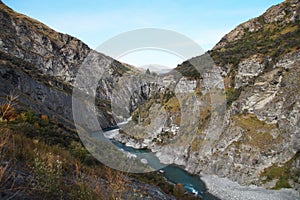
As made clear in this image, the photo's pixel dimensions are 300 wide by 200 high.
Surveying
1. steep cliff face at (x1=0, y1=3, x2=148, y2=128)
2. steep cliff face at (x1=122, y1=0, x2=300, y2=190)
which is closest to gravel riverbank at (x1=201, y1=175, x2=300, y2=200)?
steep cliff face at (x1=122, y1=0, x2=300, y2=190)

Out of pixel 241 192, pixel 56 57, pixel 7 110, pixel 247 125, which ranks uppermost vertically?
pixel 56 57

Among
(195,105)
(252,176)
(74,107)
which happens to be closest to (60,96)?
(74,107)

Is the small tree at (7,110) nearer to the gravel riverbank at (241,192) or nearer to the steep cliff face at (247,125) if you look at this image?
the gravel riverbank at (241,192)

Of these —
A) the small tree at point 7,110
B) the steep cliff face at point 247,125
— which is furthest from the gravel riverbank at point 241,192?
the small tree at point 7,110

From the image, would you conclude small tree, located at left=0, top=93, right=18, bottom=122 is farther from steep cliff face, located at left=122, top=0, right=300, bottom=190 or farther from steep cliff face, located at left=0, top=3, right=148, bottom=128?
steep cliff face, located at left=0, top=3, right=148, bottom=128

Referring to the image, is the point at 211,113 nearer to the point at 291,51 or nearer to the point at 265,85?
the point at 265,85

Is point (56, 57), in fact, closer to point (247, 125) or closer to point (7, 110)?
point (247, 125)

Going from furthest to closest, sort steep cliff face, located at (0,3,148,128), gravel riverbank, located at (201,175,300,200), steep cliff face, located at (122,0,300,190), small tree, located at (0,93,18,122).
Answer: steep cliff face, located at (0,3,148,128) < steep cliff face, located at (122,0,300,190) < gravel riverbank, located at (201,175,300,200) < small tree, located at (0,93,18,122)

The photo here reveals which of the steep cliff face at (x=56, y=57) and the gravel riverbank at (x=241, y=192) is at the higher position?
the steep cliff face at (x=56, y=57)

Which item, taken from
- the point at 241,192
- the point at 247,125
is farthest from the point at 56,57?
the point at 241,192
